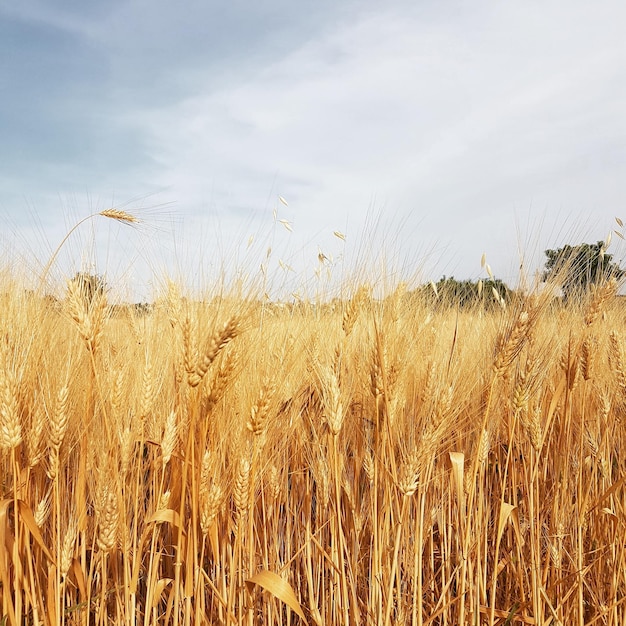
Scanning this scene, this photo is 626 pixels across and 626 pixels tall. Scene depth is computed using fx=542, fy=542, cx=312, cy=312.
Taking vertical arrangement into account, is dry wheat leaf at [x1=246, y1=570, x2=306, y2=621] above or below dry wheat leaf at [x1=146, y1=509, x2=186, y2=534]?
below

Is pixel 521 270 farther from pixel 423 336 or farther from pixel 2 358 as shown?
pixel 2 358

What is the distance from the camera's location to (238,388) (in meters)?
1.53

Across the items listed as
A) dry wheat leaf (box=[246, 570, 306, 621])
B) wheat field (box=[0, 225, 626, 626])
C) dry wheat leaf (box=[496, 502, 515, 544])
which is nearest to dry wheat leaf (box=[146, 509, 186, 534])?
wheat field (box=[0, 225, 626, 626])

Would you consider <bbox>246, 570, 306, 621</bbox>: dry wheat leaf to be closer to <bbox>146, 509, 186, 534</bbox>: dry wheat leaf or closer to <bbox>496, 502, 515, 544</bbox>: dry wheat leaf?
<bbox>146, 509, 186, 534</bbox>: dry wheat leaf

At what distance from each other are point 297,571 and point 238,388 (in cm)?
73

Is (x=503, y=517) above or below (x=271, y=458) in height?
below

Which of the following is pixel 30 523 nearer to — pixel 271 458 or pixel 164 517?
pixel 164 517

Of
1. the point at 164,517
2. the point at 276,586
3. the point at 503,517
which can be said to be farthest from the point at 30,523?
the point at 503,517

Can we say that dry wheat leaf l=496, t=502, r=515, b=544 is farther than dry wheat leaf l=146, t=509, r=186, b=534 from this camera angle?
Yes

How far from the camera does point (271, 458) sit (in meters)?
1.54

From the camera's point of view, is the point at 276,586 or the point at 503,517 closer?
the point at 276,586

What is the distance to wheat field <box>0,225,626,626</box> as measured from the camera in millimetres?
1283

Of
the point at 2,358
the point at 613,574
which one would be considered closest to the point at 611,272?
the point at 613,574

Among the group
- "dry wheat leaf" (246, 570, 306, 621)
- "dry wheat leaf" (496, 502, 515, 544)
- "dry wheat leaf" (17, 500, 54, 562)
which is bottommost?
"dry wheat leaf" (246, 570, 306, 621)
